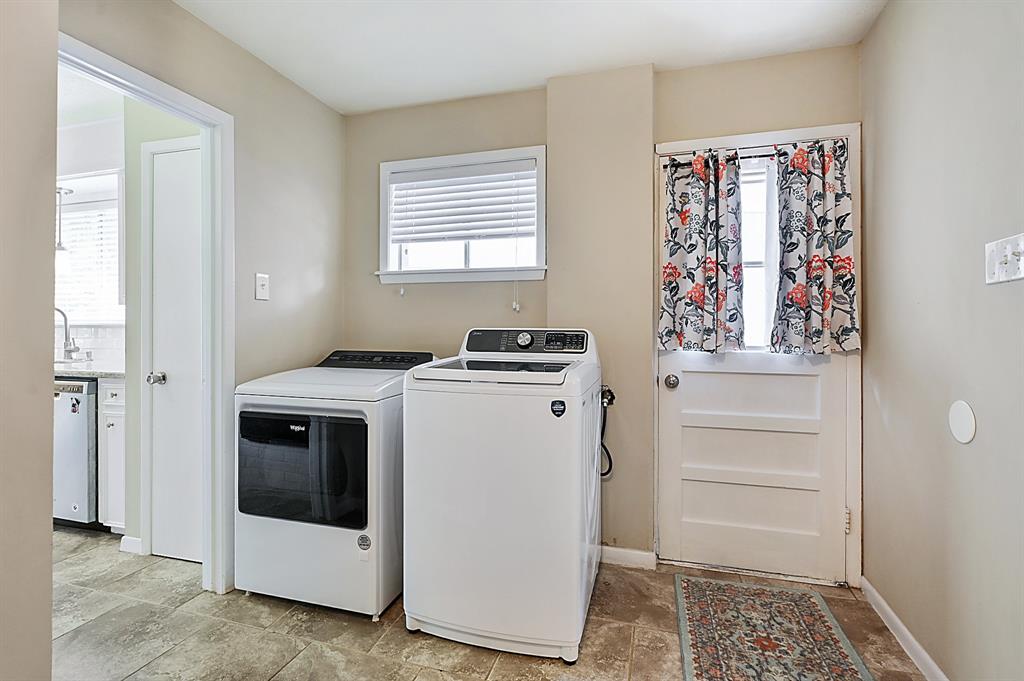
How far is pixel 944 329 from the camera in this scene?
1635 mm

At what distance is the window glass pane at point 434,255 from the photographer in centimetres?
294

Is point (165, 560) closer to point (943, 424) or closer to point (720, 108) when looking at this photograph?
point (943, 424)

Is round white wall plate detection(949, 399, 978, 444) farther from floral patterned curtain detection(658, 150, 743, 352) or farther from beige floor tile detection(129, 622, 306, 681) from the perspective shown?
beige floor tile detection(129, 622, 306, 681)

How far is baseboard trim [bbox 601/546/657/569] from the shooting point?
98.0 inches

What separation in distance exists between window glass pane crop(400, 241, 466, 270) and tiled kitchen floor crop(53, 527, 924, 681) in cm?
178

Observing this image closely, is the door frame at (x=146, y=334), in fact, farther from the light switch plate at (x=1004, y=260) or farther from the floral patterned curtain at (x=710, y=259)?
the light switch plate at (x=1004, y=260)

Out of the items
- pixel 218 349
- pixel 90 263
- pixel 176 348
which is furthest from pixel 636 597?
pixel 90 263

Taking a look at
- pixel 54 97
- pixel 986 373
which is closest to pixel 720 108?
pixel 986 373

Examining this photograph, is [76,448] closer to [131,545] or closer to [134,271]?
[131,545]

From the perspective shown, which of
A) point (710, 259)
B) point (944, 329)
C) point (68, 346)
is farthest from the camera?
point (68, 346)

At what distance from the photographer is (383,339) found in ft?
9.87

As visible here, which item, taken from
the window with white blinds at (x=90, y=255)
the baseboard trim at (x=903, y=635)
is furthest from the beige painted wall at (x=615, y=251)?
the window with white blinds at (x=90, y=255)

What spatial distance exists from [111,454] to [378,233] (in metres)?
1.89

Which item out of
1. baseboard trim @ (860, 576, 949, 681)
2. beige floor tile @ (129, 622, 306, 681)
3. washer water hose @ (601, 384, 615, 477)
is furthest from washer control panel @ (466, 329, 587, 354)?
baseboard trim @ (860, 576, 949, 681)
